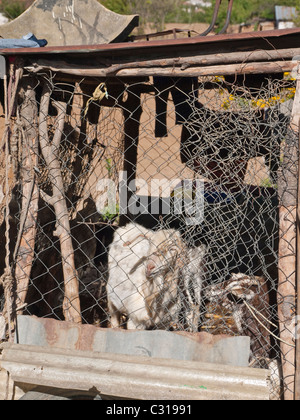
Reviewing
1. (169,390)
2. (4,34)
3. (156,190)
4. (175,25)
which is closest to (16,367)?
(169,390)

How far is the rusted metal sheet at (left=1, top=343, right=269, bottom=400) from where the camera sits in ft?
8.82

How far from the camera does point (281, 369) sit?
9.41ft

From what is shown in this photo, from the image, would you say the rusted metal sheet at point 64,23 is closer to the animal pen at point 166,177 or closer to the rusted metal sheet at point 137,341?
the animal pen at point 166,177

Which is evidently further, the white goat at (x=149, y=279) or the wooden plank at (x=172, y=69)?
the white goat at (x=149, y=279)

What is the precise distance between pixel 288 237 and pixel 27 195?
71.5 inches

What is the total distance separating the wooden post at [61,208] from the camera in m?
3.28

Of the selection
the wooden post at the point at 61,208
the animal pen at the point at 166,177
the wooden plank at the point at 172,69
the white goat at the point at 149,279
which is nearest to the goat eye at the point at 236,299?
the animal pen at the point at 166,177

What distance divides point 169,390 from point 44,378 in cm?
78

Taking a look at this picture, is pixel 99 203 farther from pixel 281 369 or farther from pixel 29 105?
pixel 281 369

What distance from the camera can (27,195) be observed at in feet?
11.0

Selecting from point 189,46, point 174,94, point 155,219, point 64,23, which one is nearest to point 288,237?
point 189,46

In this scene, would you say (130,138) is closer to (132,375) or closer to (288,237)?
(288,237)

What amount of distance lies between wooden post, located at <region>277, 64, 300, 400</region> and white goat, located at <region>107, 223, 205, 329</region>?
1.17 meters

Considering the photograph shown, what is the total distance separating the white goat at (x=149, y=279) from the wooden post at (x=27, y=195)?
873mm
